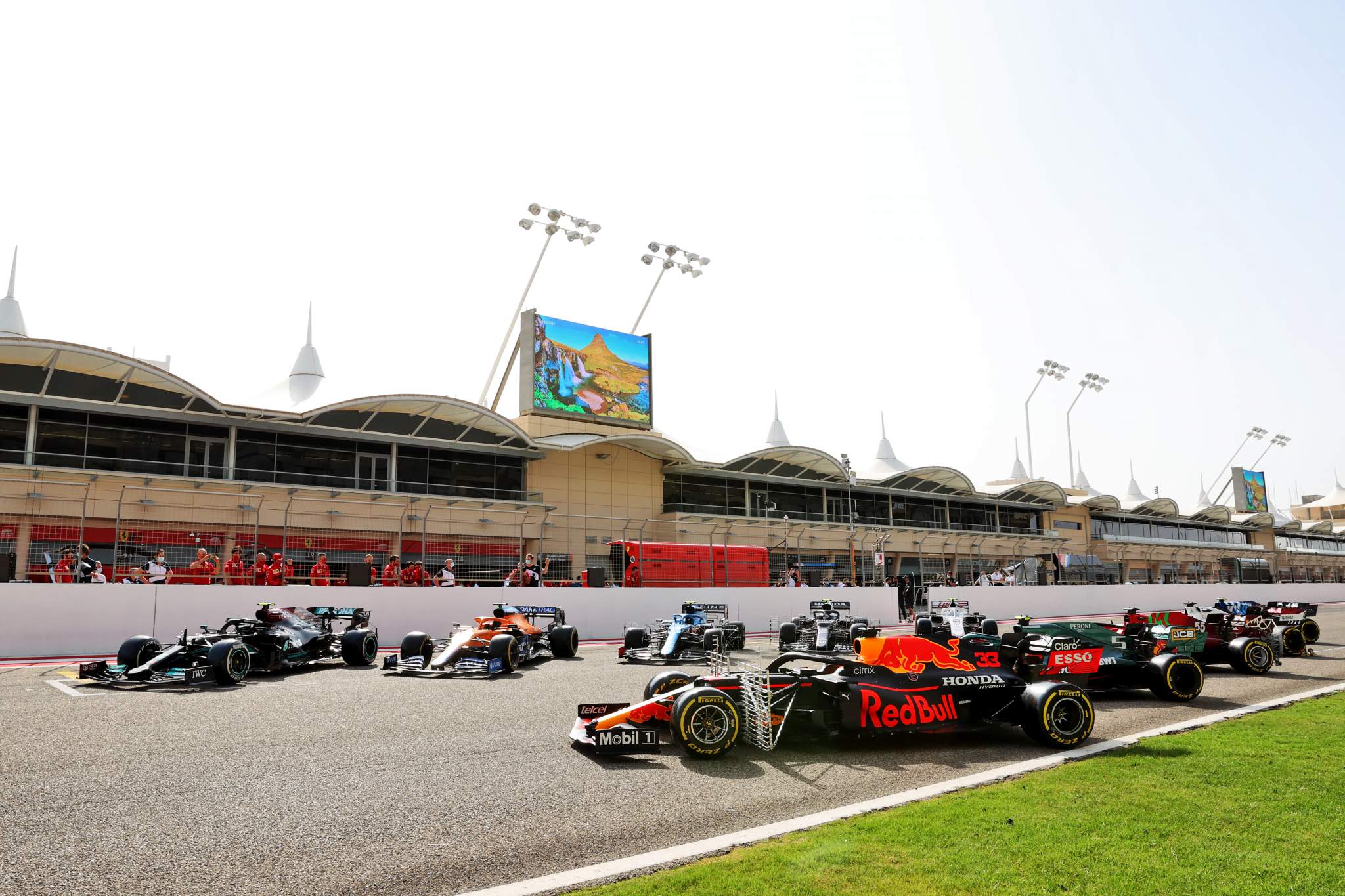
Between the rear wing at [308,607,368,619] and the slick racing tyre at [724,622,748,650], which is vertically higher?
the rear wing at [308,607,368,619]

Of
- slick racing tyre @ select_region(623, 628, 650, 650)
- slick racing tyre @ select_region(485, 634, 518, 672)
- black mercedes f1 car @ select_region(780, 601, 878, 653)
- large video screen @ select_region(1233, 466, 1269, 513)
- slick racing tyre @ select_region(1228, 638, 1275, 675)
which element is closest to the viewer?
slick racing tyre @ select_region(485, 634, 518, 672)

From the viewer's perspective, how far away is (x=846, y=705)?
8.20m

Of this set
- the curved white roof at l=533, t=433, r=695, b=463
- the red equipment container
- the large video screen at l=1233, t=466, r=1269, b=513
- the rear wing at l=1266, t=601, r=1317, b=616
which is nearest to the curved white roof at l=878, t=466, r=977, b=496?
the curved white roof at l=533, t=433, r=695, b=463

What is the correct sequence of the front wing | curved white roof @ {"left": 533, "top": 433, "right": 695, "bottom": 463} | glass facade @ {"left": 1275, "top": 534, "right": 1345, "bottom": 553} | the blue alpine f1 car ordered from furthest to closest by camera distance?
glass facade @ {"left": 1275, "top": 534, "right": 1345, "bottom": 553}
curved white roof @ {"left": 533, "top": 433, "right": 695, "bottom": 463}
the blue alpine f1 car
the front wing

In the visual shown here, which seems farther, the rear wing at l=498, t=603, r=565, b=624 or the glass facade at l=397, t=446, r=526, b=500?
the glass facade at l=397, t=446, r=526, b=500

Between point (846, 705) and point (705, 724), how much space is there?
142 centimetres

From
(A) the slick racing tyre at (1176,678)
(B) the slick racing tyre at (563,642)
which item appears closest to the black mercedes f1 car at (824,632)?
(B) the slick racing tyre at (563,642)

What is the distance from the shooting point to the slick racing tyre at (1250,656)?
14148 millimetres

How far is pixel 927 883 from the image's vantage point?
4.57 meters

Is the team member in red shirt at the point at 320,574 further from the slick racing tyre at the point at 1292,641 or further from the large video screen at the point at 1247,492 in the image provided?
the large video screen at the point at 1247,492

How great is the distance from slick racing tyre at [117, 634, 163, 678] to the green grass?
10719mm

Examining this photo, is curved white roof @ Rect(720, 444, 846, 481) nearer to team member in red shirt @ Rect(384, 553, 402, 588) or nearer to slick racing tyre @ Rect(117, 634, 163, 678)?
team member in red shirt @ Rect(384, 553, 402, 588)

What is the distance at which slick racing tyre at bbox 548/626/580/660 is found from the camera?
16453 mm

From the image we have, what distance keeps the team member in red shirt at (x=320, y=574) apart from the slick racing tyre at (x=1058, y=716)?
619 inches
